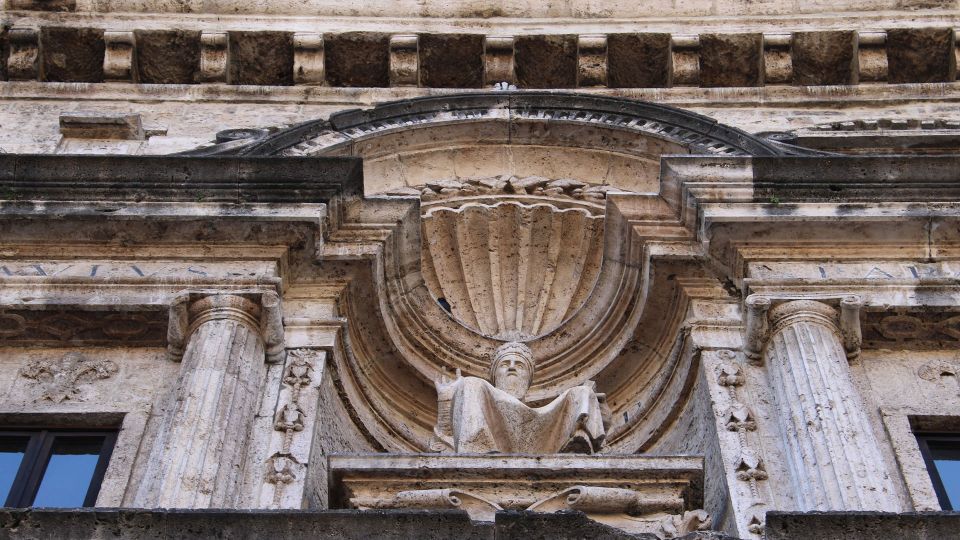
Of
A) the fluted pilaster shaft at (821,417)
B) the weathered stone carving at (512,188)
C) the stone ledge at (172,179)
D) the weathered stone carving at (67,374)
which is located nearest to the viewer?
the fluted pilaster shaft at (821,417)

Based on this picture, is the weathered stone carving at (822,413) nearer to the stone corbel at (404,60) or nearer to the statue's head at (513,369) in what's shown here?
the statue's head at (513,369)

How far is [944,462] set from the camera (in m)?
11.1

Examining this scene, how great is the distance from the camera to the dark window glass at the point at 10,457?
1092cm

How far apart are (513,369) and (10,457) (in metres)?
3.59

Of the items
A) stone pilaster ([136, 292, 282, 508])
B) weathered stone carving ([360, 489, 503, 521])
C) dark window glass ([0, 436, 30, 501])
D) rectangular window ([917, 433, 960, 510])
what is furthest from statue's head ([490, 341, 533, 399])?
dark window glass ([0, 436, 30, 501])

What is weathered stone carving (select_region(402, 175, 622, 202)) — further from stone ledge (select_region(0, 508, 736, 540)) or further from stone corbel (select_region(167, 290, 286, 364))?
stone ledge (select_region(0, 508, 736, 540))

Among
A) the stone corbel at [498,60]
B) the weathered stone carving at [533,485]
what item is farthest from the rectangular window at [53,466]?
the stone corbel at [498,60]

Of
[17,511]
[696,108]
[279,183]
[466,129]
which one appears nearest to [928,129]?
[696,108]

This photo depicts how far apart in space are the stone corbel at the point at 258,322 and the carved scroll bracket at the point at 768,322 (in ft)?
10.2

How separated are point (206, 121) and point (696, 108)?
4.75 m

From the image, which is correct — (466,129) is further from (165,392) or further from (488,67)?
(165,392)

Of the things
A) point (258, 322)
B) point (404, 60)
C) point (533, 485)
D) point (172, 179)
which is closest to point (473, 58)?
point (404, 60)

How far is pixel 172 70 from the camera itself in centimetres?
1788

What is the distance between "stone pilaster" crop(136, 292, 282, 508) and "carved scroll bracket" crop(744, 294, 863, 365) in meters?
3.16
